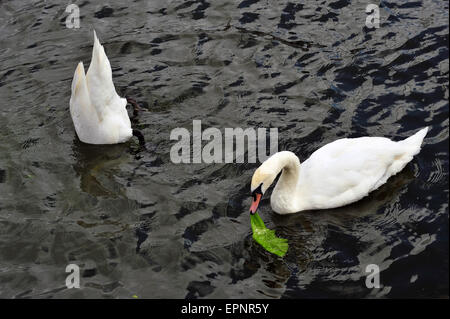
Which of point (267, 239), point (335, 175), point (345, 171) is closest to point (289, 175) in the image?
point (335, 175)

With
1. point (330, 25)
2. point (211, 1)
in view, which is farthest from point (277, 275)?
point (211, 1)

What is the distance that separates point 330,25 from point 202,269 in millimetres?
5947

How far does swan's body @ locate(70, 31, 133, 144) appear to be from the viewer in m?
9.99

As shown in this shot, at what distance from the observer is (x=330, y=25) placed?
12.3 metres

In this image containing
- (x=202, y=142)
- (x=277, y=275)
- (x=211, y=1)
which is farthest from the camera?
(x=211, y=1)

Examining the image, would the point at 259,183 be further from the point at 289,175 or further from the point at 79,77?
the point at 79,77

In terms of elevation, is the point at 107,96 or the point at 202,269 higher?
the point at 107,96

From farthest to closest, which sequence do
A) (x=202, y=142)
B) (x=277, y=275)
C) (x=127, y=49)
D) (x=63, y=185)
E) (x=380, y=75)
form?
1. (x=127, y=49)
2. (x=380, y=75)
3. (x=202, y=142)
4. (x=63, y=185)
5. (x=277, y=275)

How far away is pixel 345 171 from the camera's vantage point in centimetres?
896

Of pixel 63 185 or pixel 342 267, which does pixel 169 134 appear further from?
pixel 342 267

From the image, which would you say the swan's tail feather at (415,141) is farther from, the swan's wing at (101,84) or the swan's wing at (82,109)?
the swan's wing at (82,109)

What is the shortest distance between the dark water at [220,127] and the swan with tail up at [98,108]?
0.77ft

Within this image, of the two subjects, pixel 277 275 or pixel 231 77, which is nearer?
pixel 277 275

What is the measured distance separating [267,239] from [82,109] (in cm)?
357
